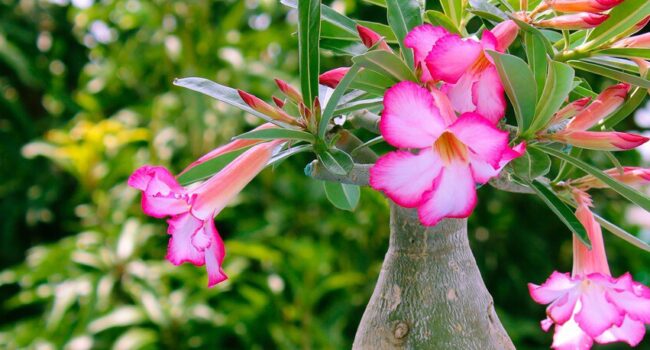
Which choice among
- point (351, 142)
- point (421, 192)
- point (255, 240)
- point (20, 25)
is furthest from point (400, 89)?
point (20, 25)

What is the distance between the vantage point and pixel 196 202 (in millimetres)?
543

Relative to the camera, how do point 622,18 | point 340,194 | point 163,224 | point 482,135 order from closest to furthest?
1. point 482,135
2. point 622,18
3. point 340,194
4. point 163,224

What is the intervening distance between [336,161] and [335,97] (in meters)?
0.04

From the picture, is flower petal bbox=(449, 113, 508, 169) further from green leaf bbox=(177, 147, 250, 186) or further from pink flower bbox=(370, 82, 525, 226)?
green leaf bbox=(177, 147, 250, 186)

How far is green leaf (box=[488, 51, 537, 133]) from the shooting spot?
0.49 metres

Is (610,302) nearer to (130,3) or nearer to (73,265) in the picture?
(73,265)

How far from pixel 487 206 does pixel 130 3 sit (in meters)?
1.04

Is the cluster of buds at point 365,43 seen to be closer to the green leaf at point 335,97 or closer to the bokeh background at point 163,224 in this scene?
the green leaf at point 335,97

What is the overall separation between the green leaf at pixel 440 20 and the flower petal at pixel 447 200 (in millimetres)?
151

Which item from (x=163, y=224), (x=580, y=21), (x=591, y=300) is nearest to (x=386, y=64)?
(x=580, y=21)

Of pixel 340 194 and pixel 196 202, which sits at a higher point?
pixel 196 202

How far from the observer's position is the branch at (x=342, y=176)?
0.59m

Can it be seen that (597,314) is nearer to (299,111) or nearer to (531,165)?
(531,165)

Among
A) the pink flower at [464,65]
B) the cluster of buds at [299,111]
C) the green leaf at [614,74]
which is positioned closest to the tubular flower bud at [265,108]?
the cluster of buds at [299,111]
